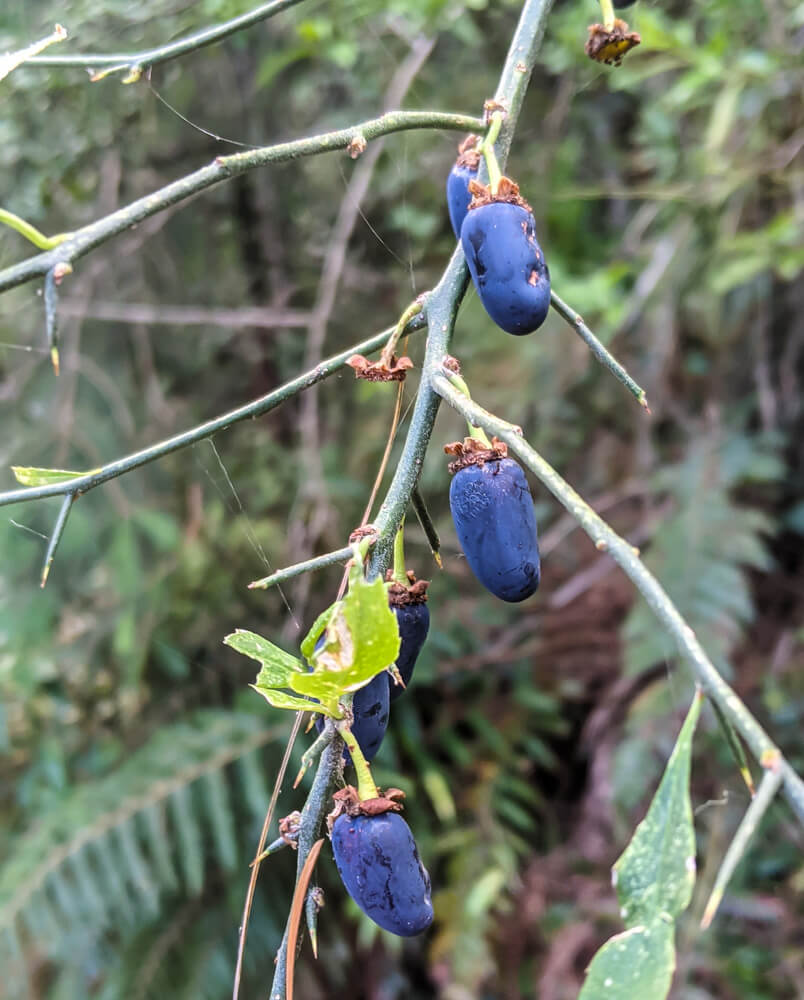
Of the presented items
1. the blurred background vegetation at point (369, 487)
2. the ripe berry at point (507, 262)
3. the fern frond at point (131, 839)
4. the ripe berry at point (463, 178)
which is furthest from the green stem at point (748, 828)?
the fern frond at point (131, 839)

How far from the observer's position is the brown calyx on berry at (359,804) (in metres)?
0.37

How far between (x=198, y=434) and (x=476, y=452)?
0.12m

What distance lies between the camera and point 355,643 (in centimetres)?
32

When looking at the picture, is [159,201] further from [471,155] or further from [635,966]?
[635,966]

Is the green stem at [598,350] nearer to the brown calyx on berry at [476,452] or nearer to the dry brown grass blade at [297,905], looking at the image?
the brown calyx on berry at [476,452]

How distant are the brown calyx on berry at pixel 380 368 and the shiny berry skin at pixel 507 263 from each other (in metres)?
0.05

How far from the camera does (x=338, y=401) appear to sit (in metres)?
1.85

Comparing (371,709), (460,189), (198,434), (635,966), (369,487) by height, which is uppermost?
(369,487)

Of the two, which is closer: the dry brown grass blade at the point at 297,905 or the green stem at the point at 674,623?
the green stem at the point at 674,623

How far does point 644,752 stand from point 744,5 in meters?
1.16

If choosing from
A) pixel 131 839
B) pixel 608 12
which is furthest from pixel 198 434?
pixel 131 839

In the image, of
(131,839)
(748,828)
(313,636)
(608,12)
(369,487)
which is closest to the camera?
(748,828)

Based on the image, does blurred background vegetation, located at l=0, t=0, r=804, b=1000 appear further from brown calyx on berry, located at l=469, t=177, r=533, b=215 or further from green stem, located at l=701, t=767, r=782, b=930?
green stem, located at l=701, t=767, r=782, b=930

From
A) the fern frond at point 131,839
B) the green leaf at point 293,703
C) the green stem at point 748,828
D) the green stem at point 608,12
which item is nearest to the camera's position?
the green stem at point 748,828
